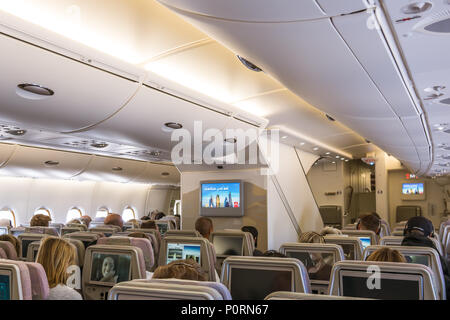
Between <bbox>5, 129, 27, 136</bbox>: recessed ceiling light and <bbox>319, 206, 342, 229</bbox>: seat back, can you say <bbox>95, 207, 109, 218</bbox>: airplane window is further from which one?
<bbox>5, 129, 27, 136</bbox>: recessed ceiling light

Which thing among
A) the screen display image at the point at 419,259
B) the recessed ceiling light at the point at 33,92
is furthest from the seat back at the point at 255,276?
the recessed ceiling light at the point at 33,92

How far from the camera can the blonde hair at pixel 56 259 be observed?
338cm

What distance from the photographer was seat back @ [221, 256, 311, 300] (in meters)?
2.95

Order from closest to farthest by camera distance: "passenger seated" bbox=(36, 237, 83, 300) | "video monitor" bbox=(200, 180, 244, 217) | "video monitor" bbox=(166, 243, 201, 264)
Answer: "passenger seated" bbox=(36, 237, 83, 300), "video monitor" bbox=(166, 243, 201, 264), "video monitor" bbox=(200, 180, 244, 217)

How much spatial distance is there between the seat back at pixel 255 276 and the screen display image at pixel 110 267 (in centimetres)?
133

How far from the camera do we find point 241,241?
5629mm

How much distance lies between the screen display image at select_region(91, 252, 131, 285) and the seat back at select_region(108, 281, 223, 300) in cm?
220

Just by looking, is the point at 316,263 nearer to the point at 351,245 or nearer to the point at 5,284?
the point at 351,245

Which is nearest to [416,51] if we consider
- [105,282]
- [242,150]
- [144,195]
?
[105,282]

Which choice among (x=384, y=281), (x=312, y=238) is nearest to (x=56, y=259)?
(x=384, y=281)

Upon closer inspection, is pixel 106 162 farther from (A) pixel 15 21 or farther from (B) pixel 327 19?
(B) pixel 327 19

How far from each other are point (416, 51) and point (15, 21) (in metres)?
3.26

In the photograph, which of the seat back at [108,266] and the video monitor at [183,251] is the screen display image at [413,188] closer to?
the video monitor at [183,251]

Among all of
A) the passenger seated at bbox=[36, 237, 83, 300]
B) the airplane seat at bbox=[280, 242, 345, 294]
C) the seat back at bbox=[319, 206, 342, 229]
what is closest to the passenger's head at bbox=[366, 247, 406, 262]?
the airplane seat at bbox=[280, 242, 345, 294]
